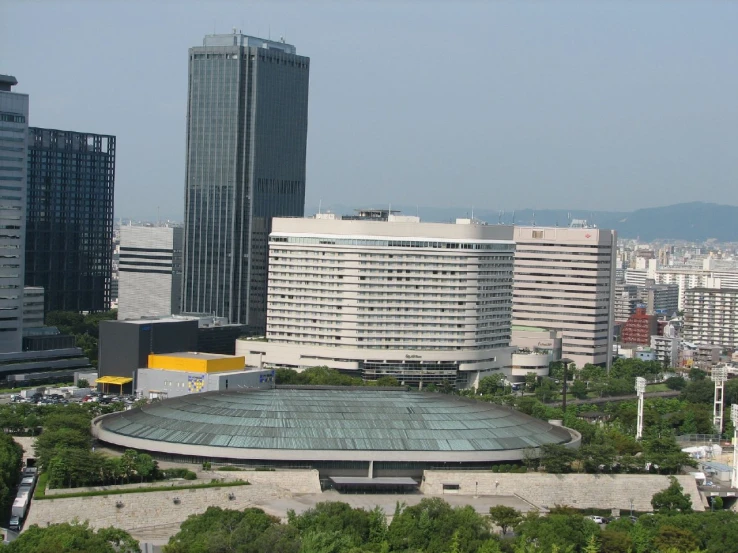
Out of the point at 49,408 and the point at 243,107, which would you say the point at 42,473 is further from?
the point at 243,107

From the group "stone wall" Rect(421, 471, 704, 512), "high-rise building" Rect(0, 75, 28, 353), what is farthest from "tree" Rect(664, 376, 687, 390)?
"high-rise building" Rect(0, 75, 28, 353)

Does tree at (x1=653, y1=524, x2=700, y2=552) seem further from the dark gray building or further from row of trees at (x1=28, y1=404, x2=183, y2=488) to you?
the dark gray building

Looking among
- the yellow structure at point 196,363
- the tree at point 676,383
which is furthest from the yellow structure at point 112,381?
the tree at point 676,383

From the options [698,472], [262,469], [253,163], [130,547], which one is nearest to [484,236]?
[253,163]

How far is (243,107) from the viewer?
143250mm

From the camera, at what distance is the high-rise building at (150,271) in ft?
493

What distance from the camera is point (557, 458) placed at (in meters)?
72.8

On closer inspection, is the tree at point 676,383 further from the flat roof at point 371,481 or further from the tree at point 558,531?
the tree at point 558,531

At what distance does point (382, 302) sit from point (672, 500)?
5164cm

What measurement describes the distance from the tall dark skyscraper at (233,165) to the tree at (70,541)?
86750 millimetres

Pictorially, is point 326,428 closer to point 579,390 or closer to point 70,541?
point 70,541

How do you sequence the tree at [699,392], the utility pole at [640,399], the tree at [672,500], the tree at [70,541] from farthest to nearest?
the tree at [699,392], the utility pole at [640,399], the tree at [672,500], the tree at [70,541]

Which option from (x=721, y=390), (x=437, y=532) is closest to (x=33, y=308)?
(x=721, y=390)

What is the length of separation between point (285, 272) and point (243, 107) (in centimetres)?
2813
